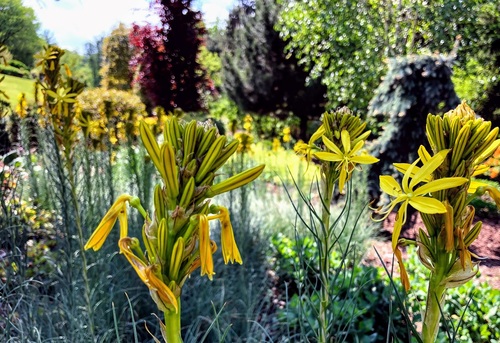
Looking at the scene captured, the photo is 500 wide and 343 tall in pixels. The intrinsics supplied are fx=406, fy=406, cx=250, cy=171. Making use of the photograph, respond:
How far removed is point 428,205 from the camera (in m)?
0.59

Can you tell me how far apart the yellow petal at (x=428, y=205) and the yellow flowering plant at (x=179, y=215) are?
0.77 feet

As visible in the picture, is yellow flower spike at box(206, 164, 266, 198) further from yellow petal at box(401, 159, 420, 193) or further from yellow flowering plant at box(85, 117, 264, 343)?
yellow petal at box(401, 159, 420, 193)

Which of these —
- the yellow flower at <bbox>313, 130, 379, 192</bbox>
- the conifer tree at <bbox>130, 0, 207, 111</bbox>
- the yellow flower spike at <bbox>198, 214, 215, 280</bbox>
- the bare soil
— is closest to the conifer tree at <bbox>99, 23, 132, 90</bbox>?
the conifer tree at <bbox>130, 0, 207, 111</bbox>

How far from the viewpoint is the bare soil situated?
4.59m

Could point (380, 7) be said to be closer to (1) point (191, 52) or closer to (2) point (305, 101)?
(2) point (305, 101)

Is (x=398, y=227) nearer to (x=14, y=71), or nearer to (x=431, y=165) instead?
(x=431, y=165)

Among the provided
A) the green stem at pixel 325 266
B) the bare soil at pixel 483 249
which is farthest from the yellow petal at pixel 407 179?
the bare soil at pixel 483 249

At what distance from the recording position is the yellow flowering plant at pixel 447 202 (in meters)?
0.60

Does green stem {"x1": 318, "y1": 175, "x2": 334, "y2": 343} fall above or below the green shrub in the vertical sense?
below

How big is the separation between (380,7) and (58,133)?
8269 mm

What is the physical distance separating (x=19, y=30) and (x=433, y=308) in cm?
232

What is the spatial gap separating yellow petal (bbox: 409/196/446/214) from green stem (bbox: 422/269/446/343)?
119 mm

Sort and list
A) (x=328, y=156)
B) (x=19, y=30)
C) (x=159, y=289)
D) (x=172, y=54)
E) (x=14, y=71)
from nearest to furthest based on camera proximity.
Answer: (x=159, y=289) → (x=328, y=156) → (x=19, y=30) → (x=14, y=71) → (x=172, y=54)

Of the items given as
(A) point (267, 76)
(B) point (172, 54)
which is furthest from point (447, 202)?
(A) point (267, 76)
